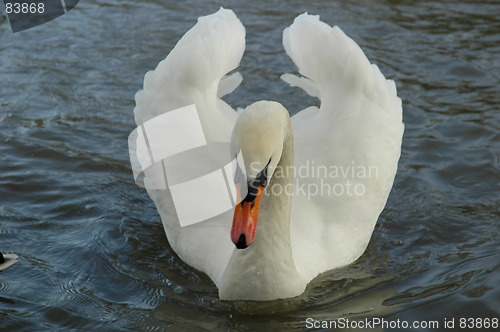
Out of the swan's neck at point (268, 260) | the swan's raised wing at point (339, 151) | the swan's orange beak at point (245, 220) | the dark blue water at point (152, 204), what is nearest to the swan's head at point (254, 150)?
the swan's orange beak at point (245, 220)

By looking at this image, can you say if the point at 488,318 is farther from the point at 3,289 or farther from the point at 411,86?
the point at 411,86

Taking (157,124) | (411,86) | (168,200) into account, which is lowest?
(411,86)

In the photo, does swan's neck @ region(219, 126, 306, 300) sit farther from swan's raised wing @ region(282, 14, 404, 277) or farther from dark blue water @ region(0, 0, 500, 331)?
swan's raised wing @ region(282, 14, 404, 277)

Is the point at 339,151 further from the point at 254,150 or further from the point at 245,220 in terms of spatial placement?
the point at 254,150

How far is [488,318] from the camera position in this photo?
525cm

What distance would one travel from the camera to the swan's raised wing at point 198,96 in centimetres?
587

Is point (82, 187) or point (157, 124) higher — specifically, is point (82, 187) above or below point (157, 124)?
below

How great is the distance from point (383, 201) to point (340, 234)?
572 millimetres

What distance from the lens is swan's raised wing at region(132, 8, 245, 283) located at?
587 cm

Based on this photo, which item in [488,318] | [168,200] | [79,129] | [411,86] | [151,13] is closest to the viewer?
[488,318]

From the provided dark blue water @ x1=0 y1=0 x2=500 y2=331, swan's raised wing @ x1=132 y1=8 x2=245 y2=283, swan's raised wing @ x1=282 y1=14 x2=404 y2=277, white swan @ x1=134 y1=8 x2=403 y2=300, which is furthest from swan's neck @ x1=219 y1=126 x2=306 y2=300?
swan's raised wing @ x1=132 y1=8 x2=245 y2=283

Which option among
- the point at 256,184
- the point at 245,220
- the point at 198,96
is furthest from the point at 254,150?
the point at 198,96

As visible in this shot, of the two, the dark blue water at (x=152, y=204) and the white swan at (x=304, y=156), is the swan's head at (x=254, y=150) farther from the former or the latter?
the dark blue water at (x=152, y=204)

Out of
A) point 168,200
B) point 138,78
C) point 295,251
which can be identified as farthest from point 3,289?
point 138,78
